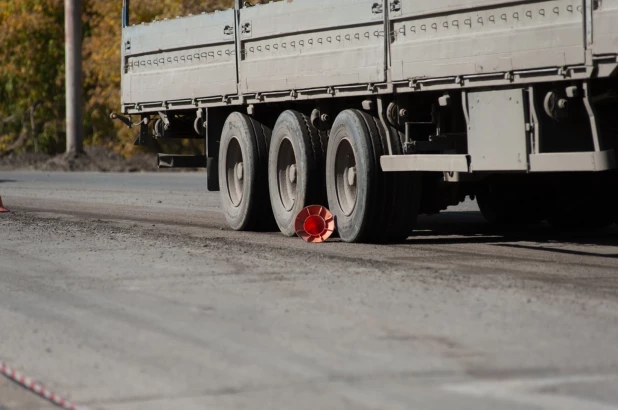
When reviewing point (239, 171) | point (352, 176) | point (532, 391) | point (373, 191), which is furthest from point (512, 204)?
point (532, 391)

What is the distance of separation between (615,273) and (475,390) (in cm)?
475

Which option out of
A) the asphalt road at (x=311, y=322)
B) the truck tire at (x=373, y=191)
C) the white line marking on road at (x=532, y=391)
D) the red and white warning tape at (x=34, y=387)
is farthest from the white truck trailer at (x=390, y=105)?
the red and white warning tape at (x=34, y=387)

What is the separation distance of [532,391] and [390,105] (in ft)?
23.9

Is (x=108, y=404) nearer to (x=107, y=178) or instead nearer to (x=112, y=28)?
(x=107, y=178)

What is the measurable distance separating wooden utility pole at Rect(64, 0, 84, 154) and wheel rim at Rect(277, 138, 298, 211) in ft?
98.6

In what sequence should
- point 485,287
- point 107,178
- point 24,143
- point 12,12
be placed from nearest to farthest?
point 485,287 < point 107,178 < point 12,12 < point 24,143

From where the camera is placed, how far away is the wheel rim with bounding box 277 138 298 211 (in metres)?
15.1

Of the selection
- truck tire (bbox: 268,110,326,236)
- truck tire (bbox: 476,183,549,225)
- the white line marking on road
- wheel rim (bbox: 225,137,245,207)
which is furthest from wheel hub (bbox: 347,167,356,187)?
the white line marking on road

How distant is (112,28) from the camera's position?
5006 cm

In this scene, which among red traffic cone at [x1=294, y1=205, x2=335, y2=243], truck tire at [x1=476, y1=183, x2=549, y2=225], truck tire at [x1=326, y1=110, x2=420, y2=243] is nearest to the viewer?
truck tire at [x1=326, y1=110, x2=420, y2=243]

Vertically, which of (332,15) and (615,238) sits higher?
(332,15)

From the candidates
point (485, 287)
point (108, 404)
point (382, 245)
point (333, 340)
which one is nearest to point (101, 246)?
point (382, 245)

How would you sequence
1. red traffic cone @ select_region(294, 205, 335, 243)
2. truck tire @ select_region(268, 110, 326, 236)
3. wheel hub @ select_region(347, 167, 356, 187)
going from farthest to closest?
truck tire @ select_region(268, 110, 326, 236), red traffic cone @ select_region(294, 205, 335, 243), wheel hub @ select_region(347, 167, 356, 187)

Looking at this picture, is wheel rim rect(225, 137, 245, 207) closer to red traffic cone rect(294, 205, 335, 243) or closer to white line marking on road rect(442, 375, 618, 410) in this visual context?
red traffic cone rect(294, 205, 335, 243)
